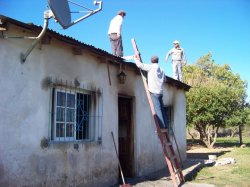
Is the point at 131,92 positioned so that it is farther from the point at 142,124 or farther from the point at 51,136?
the point at 51,136

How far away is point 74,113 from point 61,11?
8.03 feet

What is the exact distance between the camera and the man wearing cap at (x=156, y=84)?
7.63 meters

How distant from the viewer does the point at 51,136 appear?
665 cm

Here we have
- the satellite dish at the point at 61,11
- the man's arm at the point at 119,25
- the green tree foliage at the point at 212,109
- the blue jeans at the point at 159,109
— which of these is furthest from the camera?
the green tree foliage at the point at 212,109

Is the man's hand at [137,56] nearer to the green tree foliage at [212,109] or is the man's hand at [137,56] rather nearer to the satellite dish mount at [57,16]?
the satellite dish mount at [57,16]

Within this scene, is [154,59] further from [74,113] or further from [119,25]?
[119,25]

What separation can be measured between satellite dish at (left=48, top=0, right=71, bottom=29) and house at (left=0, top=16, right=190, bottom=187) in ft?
1.50

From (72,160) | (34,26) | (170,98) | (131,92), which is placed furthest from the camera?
(170,98)

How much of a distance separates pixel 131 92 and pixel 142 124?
3.89 feet

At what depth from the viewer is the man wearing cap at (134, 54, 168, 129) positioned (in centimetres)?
763

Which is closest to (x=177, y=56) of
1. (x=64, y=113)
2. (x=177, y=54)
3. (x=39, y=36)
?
(x=177, y=54)

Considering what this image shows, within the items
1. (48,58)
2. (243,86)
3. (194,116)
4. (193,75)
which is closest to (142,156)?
(48,58)

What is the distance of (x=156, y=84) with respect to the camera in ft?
25.5

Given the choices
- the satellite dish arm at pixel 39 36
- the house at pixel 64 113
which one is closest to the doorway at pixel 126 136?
the house at pixel 64 113
